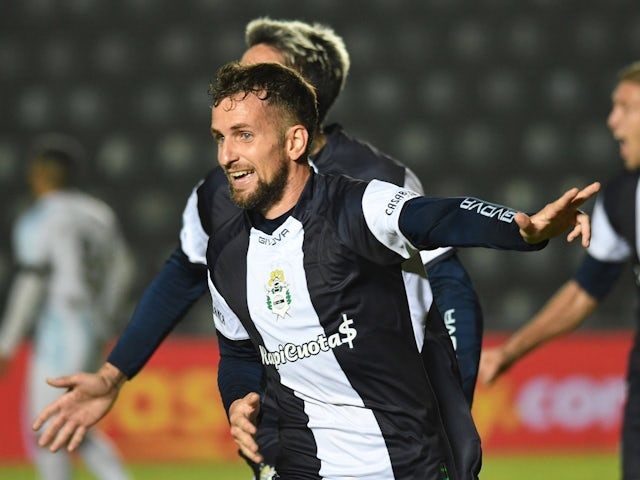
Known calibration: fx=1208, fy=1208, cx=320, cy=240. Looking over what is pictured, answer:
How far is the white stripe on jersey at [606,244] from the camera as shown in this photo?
455 centimetres

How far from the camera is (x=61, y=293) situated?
6746mm

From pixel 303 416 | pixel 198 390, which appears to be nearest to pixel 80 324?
pixel 198 390

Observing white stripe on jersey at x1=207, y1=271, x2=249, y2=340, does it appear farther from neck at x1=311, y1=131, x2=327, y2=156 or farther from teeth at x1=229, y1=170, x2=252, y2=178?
neck at x1=311, y1=131, x2=327, y2=156

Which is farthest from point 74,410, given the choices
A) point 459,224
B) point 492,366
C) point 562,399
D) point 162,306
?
point 562,399

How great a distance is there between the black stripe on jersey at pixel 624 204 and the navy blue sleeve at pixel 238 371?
178 cm

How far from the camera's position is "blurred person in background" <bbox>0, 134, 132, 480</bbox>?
21.9 feet

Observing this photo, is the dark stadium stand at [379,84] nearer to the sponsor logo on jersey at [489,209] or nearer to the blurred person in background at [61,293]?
the blurred person in background at [61,293]

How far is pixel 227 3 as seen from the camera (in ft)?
38.7

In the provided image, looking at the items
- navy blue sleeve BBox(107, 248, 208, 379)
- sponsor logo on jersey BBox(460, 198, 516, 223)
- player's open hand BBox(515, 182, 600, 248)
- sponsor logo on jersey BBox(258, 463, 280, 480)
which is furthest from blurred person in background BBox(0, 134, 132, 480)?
player's open hand BBox(515, 182, 600, 248)

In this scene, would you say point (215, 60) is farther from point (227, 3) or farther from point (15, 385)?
point (15, 385)

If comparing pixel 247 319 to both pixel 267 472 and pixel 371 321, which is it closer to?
pixel 371 321

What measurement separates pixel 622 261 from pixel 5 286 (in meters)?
6.89

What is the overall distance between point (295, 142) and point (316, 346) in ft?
1.69

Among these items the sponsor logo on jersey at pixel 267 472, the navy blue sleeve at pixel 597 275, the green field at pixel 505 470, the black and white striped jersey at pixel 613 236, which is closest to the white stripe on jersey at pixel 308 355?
the sponsor logo on jersey at pixel 267 472
